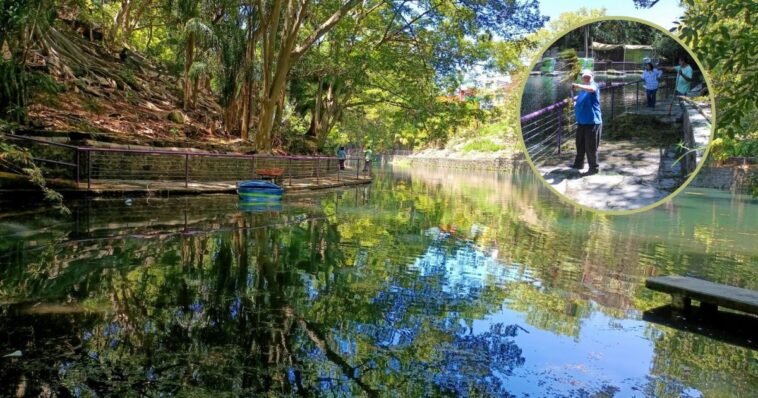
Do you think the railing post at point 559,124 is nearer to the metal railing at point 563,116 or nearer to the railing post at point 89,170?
the metal railing at point 563,116

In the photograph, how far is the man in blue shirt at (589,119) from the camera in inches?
63.9

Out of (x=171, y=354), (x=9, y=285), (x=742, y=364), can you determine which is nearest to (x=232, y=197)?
(x=9, y=285)

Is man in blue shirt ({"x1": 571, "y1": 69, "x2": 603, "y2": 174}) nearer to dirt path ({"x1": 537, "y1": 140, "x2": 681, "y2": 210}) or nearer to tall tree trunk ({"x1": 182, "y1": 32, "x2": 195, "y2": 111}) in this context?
dirt path ({"x1": 537, "y1": 140, "x2": 681, "y2": 210})

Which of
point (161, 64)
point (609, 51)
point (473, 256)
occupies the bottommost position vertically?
point (473, 256)

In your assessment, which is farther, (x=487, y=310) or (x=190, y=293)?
(x=487, y=310)

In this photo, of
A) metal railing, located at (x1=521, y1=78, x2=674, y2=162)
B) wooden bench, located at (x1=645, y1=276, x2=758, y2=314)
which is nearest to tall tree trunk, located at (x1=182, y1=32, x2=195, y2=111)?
wooden bench, located at (x1=645, y1=276, x2=758, y2=314)

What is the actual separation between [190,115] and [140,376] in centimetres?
1858

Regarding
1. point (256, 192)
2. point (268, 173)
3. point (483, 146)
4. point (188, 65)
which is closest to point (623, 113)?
point (256, 192)

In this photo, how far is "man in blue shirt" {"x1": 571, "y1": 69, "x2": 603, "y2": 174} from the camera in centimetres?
162

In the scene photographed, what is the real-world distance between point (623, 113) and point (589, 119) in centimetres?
12

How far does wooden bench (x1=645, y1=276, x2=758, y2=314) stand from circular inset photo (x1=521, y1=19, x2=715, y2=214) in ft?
14.1

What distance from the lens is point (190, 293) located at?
547 cm

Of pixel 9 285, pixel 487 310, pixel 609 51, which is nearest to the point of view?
pixel 609 51

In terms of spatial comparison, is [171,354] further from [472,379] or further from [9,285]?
[9,285]
